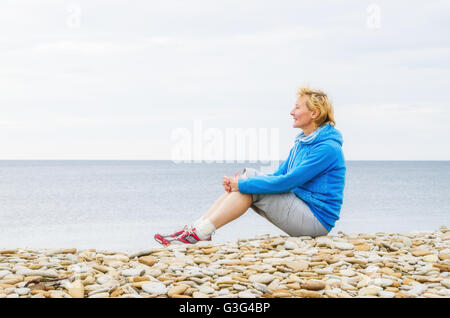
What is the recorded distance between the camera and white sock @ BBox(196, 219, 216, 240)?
511 cm

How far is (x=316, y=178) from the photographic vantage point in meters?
5.23

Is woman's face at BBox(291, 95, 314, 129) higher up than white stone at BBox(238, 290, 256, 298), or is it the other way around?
woman's face at BBox(291, 95, 314, 129)

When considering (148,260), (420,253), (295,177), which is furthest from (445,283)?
(148,260)

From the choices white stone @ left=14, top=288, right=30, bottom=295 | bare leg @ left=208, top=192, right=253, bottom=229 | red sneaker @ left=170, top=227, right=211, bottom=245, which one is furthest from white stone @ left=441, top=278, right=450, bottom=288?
white stone @ left=14, top=288, right=30, bottom=295

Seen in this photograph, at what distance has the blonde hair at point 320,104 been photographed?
5250 mm

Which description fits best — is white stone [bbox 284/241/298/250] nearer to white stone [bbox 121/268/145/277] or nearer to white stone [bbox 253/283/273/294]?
white stone [bbox 253/283/273/294]

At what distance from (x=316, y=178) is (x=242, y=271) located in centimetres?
151

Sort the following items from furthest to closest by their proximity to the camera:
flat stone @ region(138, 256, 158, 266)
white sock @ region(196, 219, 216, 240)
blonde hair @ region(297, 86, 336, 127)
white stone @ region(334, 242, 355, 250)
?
blonde hair @ region(297, 86, 336, 127), white sock @ region(196, 219, 216, 240), white stone @ region(334, 242, 355, 250), flat stone @ region(138, 256, 158, 266)

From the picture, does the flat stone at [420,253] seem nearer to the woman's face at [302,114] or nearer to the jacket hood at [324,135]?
→ the jacket hood at [324,135]

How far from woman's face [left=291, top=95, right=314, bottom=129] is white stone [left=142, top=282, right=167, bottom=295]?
2368 millimetres

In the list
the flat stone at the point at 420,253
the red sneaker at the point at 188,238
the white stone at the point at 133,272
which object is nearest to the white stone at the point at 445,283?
the flat stone at the point at 420,253

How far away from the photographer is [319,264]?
4359mm
